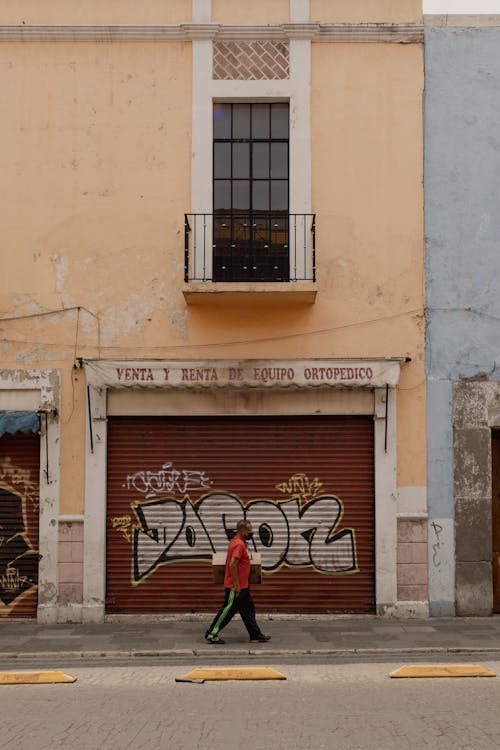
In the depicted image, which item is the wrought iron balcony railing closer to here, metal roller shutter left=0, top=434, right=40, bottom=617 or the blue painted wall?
the blue painted wall

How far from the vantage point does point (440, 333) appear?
13.5 metres

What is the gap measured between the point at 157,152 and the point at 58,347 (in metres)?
3.24

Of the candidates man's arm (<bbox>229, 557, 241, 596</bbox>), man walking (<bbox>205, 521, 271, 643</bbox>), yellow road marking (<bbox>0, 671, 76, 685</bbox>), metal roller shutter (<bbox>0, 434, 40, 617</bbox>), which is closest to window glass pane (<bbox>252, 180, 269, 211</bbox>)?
metal roller shutter (<bbox>0, 434, 40, 617</bbox>)

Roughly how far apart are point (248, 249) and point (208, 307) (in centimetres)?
104

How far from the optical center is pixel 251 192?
13773mm

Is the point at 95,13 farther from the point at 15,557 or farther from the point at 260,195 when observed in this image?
the point at 15,557

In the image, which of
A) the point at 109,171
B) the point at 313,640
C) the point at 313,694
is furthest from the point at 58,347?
the point at 313,694

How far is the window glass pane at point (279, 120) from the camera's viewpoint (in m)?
13.9

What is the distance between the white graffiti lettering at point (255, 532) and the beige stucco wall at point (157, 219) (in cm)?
110

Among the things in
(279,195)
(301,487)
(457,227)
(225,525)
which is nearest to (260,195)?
(279,195)

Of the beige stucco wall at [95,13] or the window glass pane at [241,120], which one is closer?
the beige stucco wall at [95,13]

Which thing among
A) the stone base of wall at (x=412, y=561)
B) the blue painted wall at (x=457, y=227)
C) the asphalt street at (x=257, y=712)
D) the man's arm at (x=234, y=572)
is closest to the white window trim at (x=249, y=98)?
the blue painted wall at (x=457, y=227)

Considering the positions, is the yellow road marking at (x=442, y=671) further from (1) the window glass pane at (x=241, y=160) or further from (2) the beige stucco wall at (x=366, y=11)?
(2) the beige stucco wall at (x=366, y=11)

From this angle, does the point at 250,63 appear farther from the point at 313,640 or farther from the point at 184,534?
the point at 313,640
